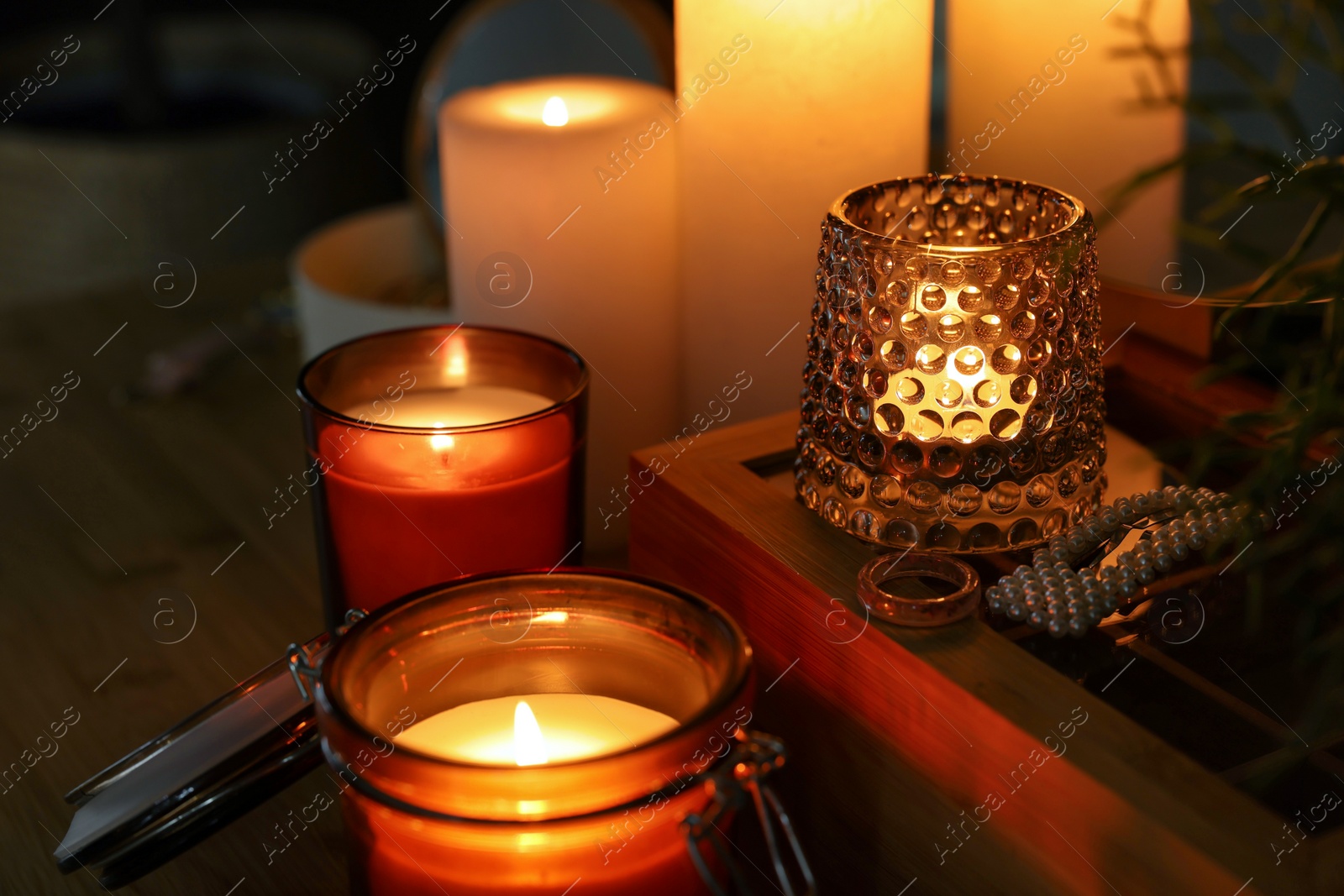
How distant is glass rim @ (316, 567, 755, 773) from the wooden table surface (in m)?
0.10

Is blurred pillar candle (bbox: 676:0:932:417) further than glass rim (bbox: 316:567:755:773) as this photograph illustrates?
Yes

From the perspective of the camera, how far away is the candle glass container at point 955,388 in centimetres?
34

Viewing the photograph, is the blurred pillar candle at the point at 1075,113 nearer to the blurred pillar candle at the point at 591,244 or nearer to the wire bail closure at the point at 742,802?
the blurred pillar candle at the point at 591,244

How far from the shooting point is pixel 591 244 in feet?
1.65

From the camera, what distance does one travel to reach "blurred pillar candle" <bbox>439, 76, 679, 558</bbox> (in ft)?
1.63

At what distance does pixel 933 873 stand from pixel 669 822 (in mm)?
78

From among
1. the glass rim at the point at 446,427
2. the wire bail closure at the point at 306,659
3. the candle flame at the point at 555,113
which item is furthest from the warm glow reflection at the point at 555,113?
the wire bail closure at the point at 306,659

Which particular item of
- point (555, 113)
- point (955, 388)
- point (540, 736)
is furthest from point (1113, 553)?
point (555, 113)

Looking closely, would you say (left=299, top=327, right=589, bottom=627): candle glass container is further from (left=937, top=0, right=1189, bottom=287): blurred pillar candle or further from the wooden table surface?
(left=937, top=0, right=1189, bottom=287): blurred pillar candle

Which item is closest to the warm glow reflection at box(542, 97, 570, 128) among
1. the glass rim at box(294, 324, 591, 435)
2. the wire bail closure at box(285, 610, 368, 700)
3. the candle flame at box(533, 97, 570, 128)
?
the candle flame at box(533, 97, 570, 128)

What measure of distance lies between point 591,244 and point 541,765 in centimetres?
28

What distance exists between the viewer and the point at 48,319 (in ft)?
2.43

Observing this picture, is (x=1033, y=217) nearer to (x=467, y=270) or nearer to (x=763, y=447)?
(x=763, y=447)

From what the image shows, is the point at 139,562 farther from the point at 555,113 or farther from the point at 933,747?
the point at 933,747
